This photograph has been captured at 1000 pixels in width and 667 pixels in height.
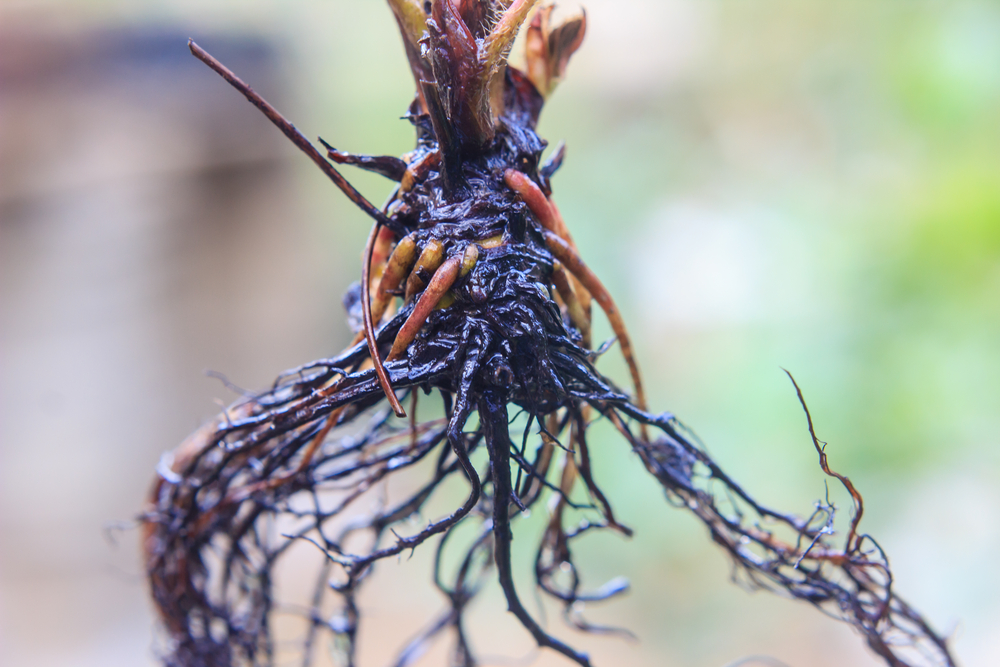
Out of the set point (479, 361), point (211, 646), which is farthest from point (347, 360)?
point (211, 646)

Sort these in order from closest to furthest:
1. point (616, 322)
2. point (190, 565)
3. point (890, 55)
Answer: point (616, 322) < point (190, 565) < point (890, 55)

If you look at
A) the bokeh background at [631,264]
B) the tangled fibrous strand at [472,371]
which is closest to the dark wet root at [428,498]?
the tangled fibrous strand at [472,371]

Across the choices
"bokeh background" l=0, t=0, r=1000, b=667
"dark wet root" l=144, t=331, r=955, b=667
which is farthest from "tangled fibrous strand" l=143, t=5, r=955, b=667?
"bokeh background" l=0, t=0, r=1000, b=667

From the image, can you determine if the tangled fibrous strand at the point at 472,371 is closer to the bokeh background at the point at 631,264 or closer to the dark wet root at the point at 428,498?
the dark wet root at the point at 428,498

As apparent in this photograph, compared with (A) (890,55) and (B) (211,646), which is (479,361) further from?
(A) (890,55)

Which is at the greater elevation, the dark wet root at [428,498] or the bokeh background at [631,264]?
the bokeh background at [631,264]

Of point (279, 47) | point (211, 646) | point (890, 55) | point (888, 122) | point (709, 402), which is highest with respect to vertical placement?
point (279, 47)

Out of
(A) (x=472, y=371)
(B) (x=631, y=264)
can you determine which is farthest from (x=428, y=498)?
(B) (x=631, y=264)

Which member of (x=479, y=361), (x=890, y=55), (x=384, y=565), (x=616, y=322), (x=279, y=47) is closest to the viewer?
(x=479, y=361)
